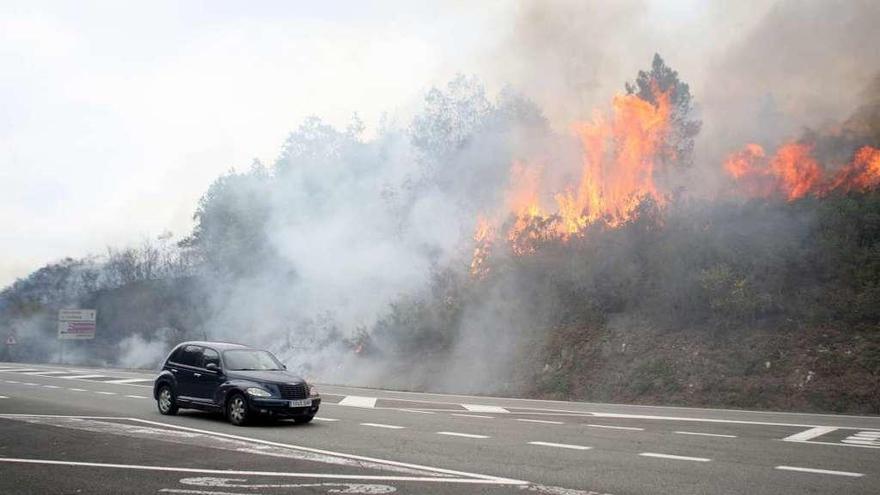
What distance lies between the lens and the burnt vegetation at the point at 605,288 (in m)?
19.9

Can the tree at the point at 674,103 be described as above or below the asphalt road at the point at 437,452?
above

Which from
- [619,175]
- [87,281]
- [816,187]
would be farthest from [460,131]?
[87,281]

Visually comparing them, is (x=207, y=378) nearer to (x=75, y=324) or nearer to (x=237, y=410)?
(x=237, y=410)

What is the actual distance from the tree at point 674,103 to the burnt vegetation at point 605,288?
9 cm

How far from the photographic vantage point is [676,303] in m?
23.2

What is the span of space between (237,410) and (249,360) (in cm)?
137

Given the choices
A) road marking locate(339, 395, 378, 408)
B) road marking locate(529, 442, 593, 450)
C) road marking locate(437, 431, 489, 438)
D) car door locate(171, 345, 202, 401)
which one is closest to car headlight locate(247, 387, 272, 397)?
car door locate(171, 345, 202, 401)

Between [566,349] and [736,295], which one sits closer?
[736,295]

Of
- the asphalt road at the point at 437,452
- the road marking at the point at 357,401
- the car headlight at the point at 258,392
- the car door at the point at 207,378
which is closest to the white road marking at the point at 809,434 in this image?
the asphalt road at the point at 437,452

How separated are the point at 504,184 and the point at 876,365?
69.2ft

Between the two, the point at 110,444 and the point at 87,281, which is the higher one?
the point at 87,281

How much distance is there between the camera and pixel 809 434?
12000 millimetres

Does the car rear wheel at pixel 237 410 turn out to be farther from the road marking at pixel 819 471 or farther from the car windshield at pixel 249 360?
the road marking at pixel 819 471

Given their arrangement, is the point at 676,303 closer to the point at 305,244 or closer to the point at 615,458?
the point at 615,458
